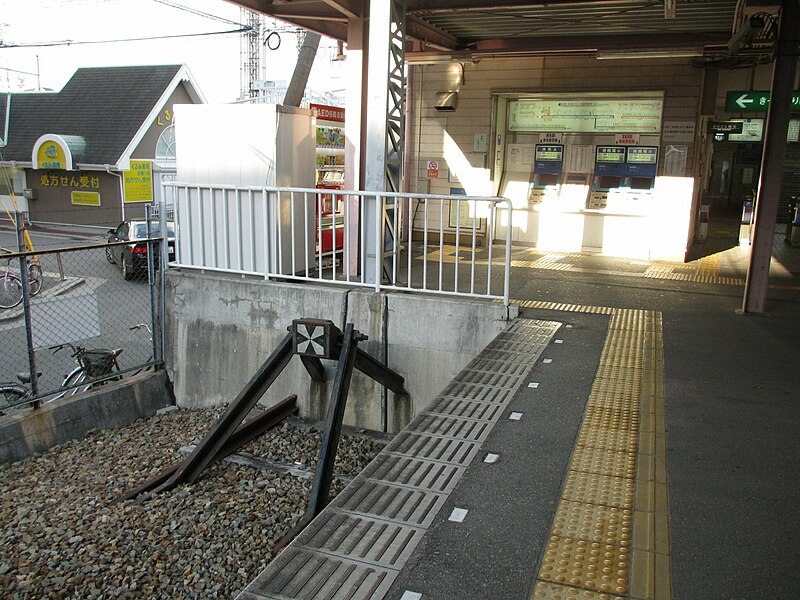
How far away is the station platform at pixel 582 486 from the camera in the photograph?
2512 millimetres

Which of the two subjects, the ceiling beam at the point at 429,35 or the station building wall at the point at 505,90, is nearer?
the ceiling beam at the point at 429,35

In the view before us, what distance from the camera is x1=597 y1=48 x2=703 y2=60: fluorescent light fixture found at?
8664mm

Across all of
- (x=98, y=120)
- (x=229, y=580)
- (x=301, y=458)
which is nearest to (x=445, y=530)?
(x=229, y=580)

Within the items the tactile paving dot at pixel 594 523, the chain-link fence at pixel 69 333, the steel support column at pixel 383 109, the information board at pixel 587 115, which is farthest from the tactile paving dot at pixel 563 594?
the information board at pixel 587 115

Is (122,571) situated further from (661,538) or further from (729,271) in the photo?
(729,271)

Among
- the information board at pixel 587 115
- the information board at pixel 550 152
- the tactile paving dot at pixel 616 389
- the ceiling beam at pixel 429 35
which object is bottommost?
the tactile paving dot at pixel 616 389

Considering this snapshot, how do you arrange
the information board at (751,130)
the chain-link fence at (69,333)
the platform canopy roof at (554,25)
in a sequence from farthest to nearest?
the information board at (751,130) < the platform canopy roof at (554,25) < the chain-link fence at (69,333)

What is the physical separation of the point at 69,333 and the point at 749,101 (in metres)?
8.85

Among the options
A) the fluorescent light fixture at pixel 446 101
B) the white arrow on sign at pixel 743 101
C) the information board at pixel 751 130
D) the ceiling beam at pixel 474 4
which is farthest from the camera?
the information board at pixel 751 130

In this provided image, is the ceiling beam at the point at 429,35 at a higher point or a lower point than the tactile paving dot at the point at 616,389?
higher

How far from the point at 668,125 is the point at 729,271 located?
2.30 m

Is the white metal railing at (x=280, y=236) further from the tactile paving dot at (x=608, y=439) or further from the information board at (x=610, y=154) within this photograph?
the information board at (x=610, y=154)

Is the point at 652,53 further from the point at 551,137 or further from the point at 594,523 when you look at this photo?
the point at 594,523

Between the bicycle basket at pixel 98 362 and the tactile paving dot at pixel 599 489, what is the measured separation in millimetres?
5540
